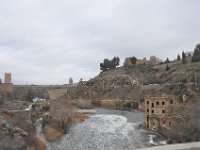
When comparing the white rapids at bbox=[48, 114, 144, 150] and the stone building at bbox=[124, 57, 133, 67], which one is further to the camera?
the stone building at bbox=[124, 57, 133, 67]

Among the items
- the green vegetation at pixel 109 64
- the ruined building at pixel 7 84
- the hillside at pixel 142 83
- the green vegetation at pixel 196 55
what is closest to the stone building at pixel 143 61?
the green vegetation at pixel 109 64

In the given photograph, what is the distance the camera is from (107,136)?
36750mm

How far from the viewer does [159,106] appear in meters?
45.4

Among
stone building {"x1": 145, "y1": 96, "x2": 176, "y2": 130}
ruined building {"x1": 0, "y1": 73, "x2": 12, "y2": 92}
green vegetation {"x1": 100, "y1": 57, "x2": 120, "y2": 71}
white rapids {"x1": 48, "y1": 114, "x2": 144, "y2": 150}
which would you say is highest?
green vegetation {"x1": 100, "y1": 57, "x2": 120, "y2": 71}

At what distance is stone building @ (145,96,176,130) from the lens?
138 ft

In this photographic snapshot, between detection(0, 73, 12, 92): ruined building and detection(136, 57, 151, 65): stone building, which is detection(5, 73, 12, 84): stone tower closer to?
detection(0, 73, 12, 92): ruined building

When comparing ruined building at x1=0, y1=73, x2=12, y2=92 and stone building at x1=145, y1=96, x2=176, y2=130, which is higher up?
ruined building at x1=0, y1=73, x2=12, y2=92

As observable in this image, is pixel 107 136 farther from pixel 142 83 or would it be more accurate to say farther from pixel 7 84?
pixel 142 83

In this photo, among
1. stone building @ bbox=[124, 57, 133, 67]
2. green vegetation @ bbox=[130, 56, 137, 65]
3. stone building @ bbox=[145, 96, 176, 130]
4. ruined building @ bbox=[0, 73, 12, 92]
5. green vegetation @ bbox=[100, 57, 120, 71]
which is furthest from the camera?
green vegetation @ bbox=[100, 57, 120, 71]

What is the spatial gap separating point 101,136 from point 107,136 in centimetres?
59

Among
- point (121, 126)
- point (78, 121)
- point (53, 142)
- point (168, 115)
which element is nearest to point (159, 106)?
point (168, 115)

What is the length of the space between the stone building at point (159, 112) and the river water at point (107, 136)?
1569 mm

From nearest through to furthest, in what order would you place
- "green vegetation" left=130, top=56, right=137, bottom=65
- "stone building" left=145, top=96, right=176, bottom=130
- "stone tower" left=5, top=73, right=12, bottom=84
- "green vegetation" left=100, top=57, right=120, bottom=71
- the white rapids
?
the white rapids, "stone building" left=145, top=96, right=176, bottom=130, "stone tower" left=5, top=73, right=12, bottom=84, "green vegetation" left=130, top=56, right=137, bottom=65, "green vegetation" left=100, top=57, right=120, bottom=71

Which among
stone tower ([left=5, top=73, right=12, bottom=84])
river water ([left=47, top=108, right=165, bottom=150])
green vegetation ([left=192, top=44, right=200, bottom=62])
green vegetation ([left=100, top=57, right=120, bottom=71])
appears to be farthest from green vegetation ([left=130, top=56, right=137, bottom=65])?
river water ([left=47, top=108, right=165, bottom=150])
